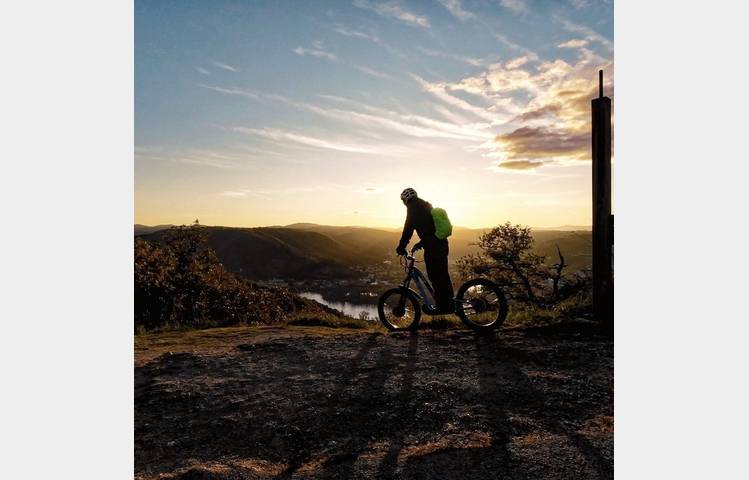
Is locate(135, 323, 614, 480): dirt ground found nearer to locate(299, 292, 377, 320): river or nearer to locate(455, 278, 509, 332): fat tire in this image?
locate(455, 278, 509, 332): fat tire

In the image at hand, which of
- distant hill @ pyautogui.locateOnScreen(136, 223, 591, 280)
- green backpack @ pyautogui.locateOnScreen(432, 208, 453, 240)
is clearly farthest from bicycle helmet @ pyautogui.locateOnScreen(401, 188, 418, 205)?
distant hill @ pyautogui.locateOnScreen(136, 223, 591, 280)

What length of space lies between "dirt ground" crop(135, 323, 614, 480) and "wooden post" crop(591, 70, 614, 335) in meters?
0.64

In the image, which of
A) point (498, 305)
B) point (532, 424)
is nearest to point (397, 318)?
point (498, 305)

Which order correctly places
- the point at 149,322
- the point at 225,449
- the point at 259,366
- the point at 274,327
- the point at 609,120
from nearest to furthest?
the point at 225,449
the point at 259,366
the point at 609,120
the point at 274,327
the point at 149,322

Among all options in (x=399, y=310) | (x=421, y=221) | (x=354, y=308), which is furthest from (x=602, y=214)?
(x=354, y=308)

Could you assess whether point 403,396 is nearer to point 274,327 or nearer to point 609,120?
point 274,327

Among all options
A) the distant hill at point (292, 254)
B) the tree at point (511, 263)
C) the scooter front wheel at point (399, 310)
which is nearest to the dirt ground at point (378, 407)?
the scooter front wheel at point (399, 310)

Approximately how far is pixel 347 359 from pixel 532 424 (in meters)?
2.84

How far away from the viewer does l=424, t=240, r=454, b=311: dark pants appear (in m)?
8.39

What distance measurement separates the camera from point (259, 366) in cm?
639

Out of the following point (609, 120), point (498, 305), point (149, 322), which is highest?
point (609, 120)

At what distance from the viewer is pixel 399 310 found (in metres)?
8.66

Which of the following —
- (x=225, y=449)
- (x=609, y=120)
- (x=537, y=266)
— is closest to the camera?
Answer: (x=225, y=449)

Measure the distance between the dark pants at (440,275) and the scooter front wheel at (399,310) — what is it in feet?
1.37
